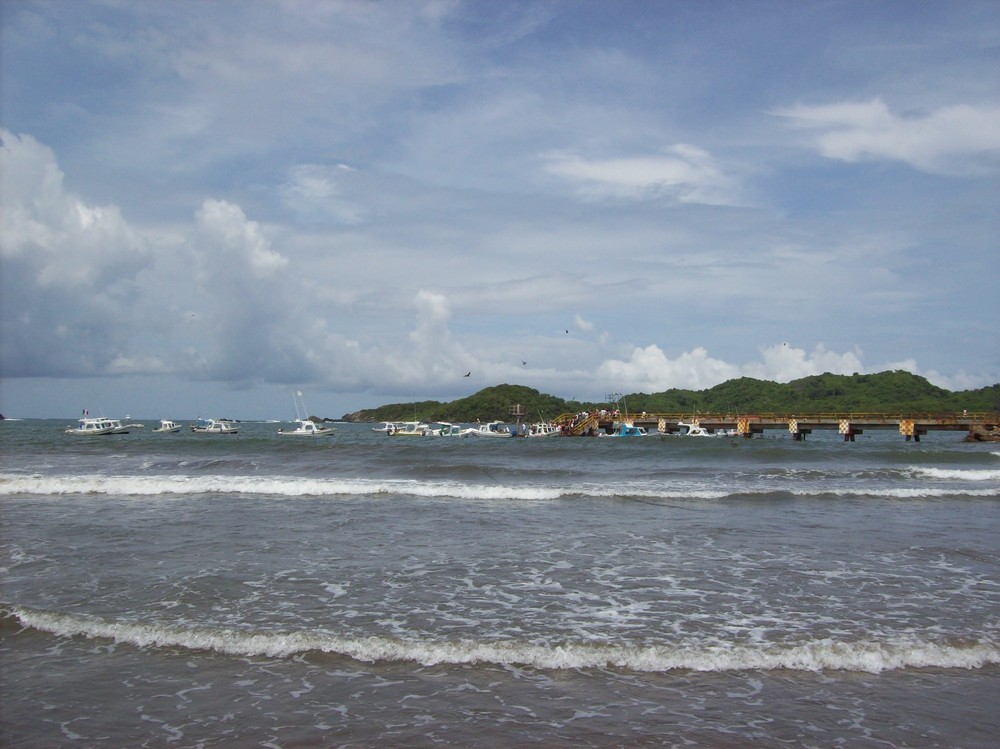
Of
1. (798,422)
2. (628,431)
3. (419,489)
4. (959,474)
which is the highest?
(798,422)

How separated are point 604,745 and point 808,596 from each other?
6.69m

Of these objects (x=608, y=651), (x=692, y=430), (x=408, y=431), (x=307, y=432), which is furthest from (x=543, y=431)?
(x=608, y=651)

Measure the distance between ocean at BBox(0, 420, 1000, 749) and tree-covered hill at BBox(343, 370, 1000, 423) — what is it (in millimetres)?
97981

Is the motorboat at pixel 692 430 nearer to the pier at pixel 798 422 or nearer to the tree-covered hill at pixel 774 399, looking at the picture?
the pier at pixel 798 422

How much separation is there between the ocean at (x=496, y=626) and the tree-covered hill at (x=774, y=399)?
97981mm

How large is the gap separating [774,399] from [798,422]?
77672 mm

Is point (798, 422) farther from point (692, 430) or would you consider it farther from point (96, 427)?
point (96, 427)

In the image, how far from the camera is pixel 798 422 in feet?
236

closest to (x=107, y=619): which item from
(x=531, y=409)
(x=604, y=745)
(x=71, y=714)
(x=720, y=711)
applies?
(x=71, y=714)

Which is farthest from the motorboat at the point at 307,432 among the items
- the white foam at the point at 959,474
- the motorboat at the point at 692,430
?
the white foam at the point at 959,474

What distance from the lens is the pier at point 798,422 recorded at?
6962 cm

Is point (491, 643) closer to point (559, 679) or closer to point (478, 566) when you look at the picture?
point (559, 679)

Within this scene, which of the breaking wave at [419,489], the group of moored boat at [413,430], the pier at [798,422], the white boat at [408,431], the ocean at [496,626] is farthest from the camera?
the white boat at [408,431]

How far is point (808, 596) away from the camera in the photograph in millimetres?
11734
